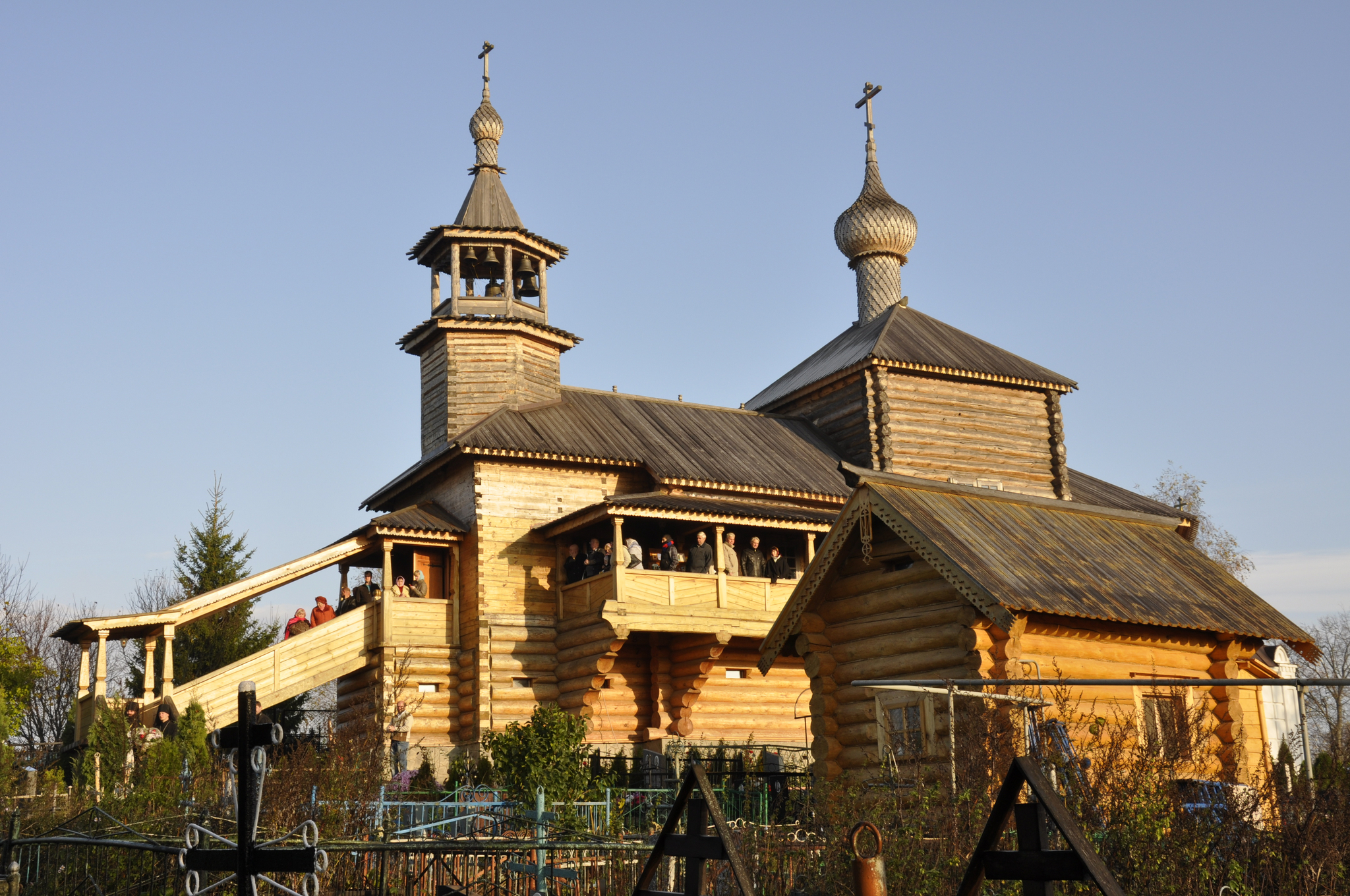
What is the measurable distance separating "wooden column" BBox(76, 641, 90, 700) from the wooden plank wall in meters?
15.7

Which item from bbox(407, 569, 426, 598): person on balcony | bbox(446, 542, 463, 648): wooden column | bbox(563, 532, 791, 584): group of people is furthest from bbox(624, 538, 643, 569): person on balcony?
bbox(407, 569, 426, 598): person on balcony

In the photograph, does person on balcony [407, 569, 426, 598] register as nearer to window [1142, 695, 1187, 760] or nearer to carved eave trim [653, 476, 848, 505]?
carved eave trim [653, 476, 848, 505]

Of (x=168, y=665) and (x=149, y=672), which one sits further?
(x=149, y=672)

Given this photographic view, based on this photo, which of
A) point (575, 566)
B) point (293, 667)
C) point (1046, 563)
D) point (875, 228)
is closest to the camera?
point (1046, 563)

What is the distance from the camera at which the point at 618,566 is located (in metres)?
22.8

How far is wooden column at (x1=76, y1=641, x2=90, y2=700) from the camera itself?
858 inches

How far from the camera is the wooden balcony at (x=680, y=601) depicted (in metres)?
22.7

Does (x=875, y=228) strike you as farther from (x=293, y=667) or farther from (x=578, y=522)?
(x=293, y=667)

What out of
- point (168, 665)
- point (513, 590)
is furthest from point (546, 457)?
point (168, 665)

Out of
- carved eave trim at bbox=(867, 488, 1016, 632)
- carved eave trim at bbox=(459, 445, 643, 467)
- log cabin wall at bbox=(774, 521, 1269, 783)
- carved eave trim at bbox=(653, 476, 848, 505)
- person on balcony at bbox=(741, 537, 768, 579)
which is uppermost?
carved eave trim at bbox=(459, 445, 643, 467)

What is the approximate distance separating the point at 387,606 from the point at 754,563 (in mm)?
6606

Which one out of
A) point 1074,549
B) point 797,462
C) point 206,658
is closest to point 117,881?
point 1074,549

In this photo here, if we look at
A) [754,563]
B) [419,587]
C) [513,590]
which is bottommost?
[513,590]

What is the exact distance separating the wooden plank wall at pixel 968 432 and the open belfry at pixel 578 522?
2.0 inches
